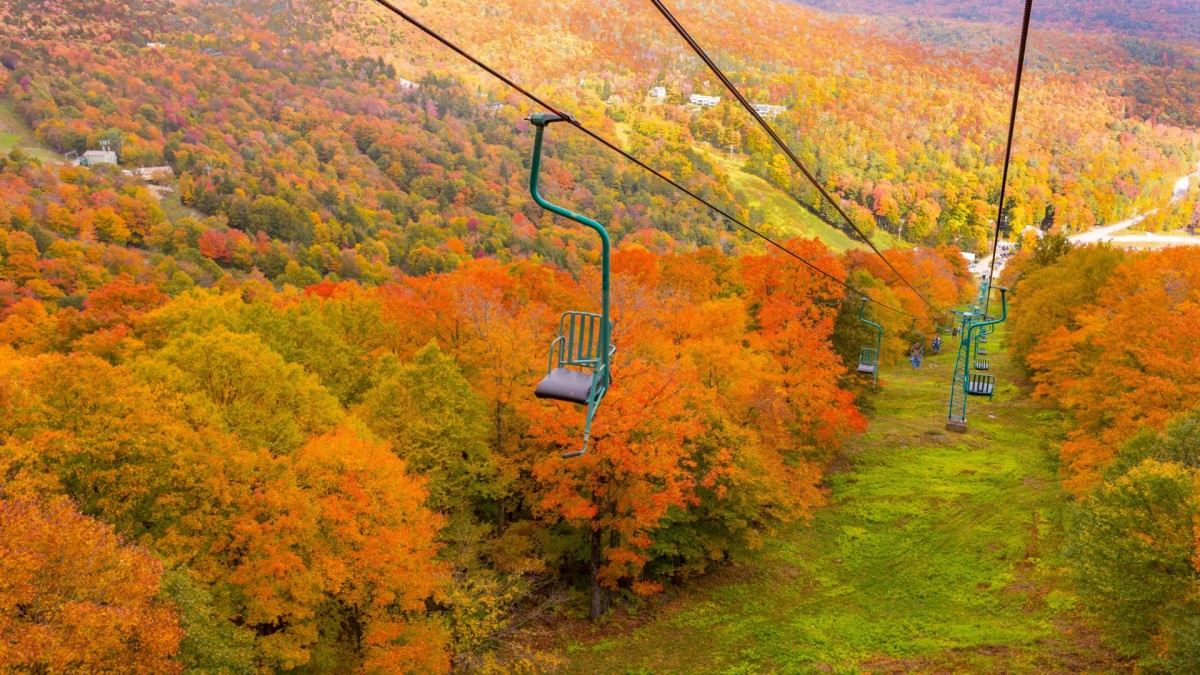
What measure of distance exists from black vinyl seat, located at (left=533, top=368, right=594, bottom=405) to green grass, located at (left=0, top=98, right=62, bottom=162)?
151591mm

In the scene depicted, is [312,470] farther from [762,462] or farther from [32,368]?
[762,462]

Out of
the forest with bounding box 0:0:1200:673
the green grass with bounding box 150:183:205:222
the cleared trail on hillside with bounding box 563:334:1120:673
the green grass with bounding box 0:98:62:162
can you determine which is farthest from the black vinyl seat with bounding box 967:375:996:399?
the green grass with bounding box 0:98:62:162

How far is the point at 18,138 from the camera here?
132250 mm

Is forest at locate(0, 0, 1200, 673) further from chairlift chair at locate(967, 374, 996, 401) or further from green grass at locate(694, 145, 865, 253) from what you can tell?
green grass at locate(694, 145, 865, 253)

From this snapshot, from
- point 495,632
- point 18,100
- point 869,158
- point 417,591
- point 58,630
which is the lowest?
point 495,632

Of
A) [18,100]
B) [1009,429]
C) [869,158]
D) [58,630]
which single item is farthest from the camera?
[869,158]

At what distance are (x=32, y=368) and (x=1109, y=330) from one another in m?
40.8

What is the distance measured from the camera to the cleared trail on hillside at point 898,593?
885 inches

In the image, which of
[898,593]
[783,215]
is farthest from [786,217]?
[898,593]

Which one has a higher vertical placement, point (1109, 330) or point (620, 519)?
point (1109, 330)

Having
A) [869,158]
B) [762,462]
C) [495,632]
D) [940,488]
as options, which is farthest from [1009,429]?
[869,158]

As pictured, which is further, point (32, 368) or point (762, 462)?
point (762, 462)

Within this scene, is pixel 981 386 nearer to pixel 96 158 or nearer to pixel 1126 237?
pixel 96 158

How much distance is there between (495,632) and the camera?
24453mm
